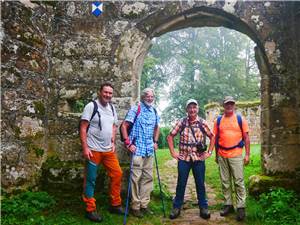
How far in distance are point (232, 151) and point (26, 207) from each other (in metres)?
2.77

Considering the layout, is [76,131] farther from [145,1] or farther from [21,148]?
[145,1]

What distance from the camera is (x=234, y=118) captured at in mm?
4598

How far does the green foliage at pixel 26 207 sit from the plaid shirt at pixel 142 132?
142cm

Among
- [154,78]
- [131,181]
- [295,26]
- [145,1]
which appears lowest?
[131,181]

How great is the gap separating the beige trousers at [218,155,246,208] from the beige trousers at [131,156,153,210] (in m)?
1.01

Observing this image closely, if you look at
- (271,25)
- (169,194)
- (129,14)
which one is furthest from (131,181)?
(271,25)

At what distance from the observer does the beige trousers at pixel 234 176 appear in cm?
444

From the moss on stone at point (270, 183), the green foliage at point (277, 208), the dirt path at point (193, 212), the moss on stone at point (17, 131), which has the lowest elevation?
the dirt path at point (193, 212)

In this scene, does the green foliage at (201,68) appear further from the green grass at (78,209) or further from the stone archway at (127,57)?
the green grass at (78,209)

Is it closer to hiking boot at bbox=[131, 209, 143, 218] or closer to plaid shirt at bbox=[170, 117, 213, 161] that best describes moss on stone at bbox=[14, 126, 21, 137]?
hiking boot at bbox=[131, 209, 143, 218]

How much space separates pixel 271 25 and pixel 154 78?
69.2 ft

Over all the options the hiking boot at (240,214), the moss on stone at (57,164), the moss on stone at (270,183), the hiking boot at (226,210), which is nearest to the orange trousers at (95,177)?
the moss on stone at (57,164)

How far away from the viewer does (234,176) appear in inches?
177

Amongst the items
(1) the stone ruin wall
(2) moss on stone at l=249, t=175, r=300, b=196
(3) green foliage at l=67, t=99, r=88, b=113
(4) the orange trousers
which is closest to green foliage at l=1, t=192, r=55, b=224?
(4) the orange trousers
